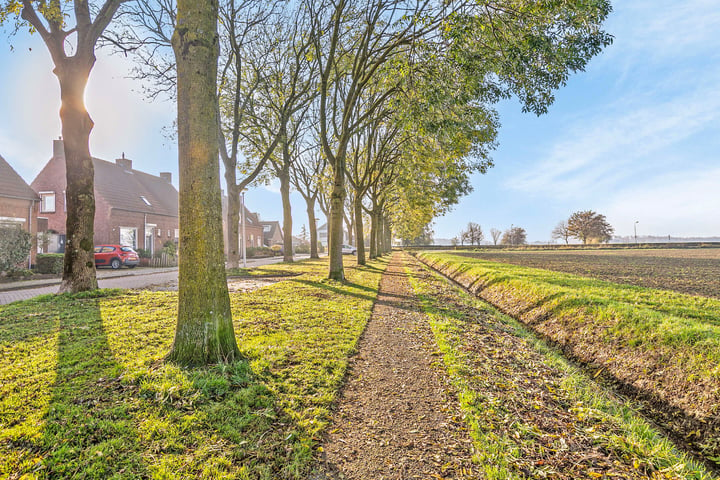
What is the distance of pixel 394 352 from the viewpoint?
521 centimetres

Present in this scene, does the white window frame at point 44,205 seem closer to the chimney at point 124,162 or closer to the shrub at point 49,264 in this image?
the chimney at point 124,162

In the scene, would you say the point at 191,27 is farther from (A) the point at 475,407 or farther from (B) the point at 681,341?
(B) the point at 681,341

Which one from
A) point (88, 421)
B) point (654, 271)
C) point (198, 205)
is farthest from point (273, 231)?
point (88, 421)

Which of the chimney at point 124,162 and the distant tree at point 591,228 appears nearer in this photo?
the chimney at point 124,162

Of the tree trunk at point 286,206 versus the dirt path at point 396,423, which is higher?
the tree trunk at point 286,206

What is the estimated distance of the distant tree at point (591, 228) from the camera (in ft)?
274

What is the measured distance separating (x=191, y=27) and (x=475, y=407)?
A: 18.5 ft

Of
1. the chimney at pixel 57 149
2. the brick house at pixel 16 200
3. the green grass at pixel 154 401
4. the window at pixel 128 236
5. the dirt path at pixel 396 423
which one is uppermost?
the chimney at pixel 57 149

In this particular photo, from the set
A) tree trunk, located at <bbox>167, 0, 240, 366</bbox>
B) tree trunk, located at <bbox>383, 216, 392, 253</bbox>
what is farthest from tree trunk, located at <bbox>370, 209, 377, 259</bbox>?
tree trunk, located at <bbox>167, 0, 240, 366</bbox>

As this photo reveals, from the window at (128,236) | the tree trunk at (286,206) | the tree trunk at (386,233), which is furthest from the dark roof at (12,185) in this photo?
the tree trunk at (386,233)

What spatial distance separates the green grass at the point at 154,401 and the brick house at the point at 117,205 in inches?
945

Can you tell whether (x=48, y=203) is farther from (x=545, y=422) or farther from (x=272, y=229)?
(x=272, y=229)

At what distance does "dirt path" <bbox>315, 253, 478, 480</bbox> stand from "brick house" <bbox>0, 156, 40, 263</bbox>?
73.7 feet

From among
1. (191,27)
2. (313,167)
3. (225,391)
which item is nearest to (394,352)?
(225,391)
